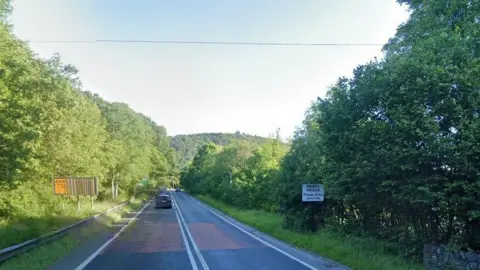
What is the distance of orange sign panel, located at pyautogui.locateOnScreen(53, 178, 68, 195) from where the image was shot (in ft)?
89.7

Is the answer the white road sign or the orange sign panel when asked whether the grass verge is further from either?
the white road sign

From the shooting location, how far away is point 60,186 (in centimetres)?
2755

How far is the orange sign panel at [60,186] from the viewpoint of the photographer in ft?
89.7

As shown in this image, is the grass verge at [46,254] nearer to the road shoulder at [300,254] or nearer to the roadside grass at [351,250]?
the road shoulder at [300,254]

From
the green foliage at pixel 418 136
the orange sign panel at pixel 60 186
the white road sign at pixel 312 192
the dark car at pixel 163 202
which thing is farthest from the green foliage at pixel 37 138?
the green foliage at pixel 418 136

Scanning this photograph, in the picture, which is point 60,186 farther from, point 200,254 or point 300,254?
point 300,254

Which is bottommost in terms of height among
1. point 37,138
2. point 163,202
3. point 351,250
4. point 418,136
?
point 163,202

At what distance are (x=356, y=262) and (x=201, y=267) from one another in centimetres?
421

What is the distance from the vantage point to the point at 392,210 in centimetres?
1402

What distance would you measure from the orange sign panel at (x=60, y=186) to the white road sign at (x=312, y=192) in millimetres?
16420

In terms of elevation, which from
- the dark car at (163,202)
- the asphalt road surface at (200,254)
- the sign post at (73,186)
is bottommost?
the dark car at (163,202)

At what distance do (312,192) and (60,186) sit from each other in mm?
17108

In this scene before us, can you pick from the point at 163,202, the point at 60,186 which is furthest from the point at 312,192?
the point at 163,202

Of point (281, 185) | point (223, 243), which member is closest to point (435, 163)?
point (223, 243)
